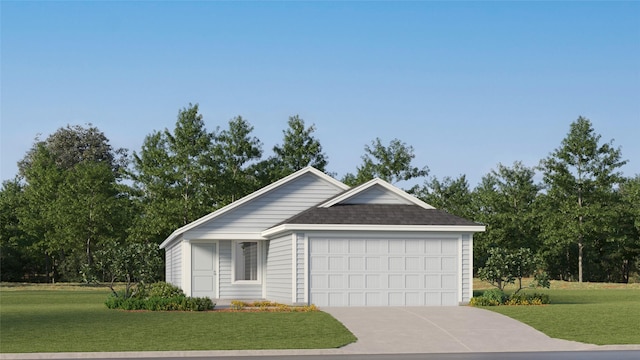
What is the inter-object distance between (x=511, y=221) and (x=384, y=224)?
40808 mm

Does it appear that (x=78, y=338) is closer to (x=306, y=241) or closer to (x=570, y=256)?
(x=306, y=241)

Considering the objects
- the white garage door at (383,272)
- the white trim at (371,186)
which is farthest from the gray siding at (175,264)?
the white garage door at (383,272)

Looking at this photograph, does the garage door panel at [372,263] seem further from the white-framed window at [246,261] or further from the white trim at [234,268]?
the white-framed window at [246,261]

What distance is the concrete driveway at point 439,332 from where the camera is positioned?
880 inches

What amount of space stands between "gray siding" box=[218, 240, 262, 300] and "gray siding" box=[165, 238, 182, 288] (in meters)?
2.64

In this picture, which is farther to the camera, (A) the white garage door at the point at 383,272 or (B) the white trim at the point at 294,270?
(A) the white garage door at the point at 383,272

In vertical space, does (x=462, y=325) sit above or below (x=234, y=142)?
below

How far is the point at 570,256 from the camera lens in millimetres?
82062

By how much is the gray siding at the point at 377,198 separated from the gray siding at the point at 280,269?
3385 mm

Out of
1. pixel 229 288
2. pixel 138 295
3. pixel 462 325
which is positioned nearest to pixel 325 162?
pixel 229 288

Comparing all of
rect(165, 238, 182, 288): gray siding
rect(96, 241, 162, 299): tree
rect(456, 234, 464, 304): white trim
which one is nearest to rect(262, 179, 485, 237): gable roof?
rect(456, 234, 464, 304): white trim

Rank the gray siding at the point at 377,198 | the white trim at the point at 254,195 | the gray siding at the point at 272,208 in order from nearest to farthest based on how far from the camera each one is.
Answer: the gray siding at the point at 377,198 → the white trim at the point at 254,195 → the gray siding at the point at 272,208

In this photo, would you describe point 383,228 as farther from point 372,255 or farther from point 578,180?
point 578,180

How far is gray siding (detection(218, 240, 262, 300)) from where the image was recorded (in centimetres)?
3915
